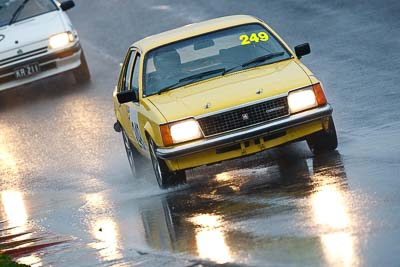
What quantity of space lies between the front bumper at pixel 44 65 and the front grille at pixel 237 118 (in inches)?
386

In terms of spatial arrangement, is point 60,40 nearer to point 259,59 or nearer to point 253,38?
point 253,38

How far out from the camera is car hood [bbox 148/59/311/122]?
11.6 metres

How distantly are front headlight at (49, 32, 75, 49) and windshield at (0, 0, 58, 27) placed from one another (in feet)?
2.43

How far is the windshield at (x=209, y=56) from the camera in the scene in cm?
1253

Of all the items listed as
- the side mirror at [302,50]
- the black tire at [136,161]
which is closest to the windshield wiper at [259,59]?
the side mirror at [302,50]

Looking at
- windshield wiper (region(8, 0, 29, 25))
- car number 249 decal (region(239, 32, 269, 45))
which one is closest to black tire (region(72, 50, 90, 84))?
windshield wiper (region(8, 0, 29, 25))

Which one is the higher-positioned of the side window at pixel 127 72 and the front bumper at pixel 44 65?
the side window at pixel 127 72

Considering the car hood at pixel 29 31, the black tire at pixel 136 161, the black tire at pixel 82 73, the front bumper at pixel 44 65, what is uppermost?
the black tire at pixel 136 161

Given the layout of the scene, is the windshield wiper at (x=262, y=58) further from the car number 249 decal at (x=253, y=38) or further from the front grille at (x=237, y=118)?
the front grille at (x=237, y=118)

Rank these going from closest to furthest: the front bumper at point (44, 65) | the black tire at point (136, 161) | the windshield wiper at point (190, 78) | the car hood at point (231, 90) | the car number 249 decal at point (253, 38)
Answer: the car hood at point (231, 90)
the windshield wiper at point (190, 78)
the car number 249 decal at point (253, 38)
the black tire at point (136, 161)
the front bumper at point (44, 65)

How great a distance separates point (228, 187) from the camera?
11.6 meters

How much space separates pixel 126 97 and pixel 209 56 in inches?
35.3

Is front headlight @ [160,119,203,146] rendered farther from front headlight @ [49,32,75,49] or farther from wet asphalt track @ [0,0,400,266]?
front headlight @ [49,32,75,49]

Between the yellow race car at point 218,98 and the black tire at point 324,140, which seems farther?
the black tire at point 324,140
